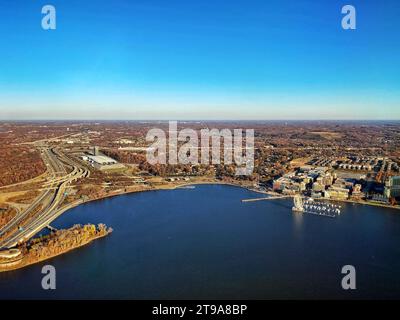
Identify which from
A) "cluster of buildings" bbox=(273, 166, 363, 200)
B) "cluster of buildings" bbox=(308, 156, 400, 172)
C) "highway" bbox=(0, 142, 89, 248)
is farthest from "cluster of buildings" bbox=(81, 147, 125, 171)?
"cluster of buildings" bbox=(308, 156, 400, 172)

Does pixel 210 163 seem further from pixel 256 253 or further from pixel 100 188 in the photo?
pixel 256 253

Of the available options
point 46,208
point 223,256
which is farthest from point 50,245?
point 223,256

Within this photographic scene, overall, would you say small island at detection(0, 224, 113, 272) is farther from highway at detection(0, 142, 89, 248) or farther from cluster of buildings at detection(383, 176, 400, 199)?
cluster of buildings at detection(383, 176, 400, 199)

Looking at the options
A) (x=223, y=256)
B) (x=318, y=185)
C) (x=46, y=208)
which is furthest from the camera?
(x=318, y=185)

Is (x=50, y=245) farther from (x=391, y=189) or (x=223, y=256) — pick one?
(x=391, y=189)

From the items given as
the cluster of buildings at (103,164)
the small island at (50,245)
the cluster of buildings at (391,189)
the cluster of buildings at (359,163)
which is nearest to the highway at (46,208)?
the small island at (50,245)

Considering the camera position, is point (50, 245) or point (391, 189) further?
point (391, 189)

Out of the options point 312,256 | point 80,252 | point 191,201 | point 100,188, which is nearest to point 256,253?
point 312,256
